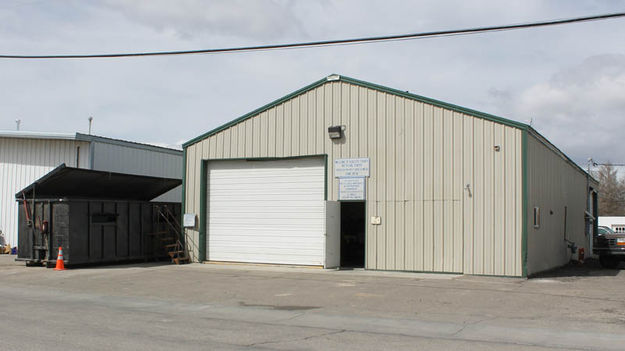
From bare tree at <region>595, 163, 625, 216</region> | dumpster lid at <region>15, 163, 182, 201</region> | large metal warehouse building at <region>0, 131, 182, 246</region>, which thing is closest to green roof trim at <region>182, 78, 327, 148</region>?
dumpster lid at <region>15, 163, 182, 201</region>

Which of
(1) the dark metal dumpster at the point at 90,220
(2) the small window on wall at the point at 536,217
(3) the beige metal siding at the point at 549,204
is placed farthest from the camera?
(1) the dark metal dumpster at the point at 90,220

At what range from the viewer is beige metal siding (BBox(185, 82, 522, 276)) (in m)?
17.1

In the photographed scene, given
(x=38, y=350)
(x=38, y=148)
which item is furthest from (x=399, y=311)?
(x=38, y=148)

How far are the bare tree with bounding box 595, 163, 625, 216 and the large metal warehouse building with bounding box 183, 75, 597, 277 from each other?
6639 cm

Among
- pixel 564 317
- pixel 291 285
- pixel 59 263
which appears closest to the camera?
pixel 564 317

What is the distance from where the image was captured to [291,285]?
15578 millimetres

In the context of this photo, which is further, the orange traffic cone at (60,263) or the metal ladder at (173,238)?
the metal ladder at (173,238)

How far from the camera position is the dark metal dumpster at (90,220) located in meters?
19.2

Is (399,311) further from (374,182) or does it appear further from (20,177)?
(20,177)

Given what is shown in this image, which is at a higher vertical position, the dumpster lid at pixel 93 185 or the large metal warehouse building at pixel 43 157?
the large metal warehouse building at pixel 43 157

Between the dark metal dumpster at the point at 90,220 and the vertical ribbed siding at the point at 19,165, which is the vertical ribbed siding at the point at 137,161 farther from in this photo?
the dark metal dumpster at the point at 90,220

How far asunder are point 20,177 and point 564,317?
23.0m

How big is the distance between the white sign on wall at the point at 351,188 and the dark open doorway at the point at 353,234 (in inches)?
157

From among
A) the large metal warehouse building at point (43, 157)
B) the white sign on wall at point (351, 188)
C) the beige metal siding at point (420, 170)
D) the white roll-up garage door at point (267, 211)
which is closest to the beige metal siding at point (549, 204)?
the beige metal siding at point (420, 170)
